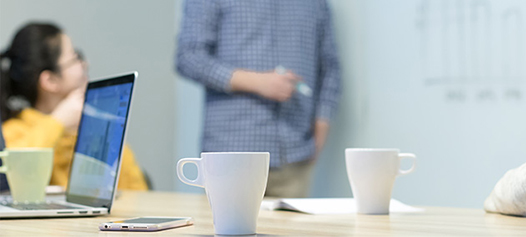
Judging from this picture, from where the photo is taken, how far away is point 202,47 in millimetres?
2418

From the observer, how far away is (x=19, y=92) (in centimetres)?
278

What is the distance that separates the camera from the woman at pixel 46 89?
229 cm

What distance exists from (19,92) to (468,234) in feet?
7.88

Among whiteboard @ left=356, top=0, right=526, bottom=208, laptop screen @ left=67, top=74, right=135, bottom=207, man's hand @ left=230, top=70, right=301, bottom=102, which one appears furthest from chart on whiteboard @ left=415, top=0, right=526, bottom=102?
laptop screen @ left=67, top=74, right=135, bottom=207

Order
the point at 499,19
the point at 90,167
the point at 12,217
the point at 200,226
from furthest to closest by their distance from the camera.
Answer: the point at 499,19, the point at 90,167, the point at 12,217, the point at 200,226

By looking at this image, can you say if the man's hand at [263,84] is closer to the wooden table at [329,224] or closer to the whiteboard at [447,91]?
the whiteboard at [447,91]

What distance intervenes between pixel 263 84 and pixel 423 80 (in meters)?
0.56

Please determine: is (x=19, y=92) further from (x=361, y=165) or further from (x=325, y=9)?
(x=361, y=165)

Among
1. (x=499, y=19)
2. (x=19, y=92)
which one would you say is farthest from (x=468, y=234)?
(x=19, y=92)

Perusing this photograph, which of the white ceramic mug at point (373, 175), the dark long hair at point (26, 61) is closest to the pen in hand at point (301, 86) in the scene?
the dark long hair at point (26, 61)

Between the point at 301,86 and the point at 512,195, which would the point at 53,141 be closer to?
the point at 301,86

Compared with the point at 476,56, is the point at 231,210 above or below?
below

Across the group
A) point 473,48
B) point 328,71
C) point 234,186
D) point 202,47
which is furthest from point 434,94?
point 234,186

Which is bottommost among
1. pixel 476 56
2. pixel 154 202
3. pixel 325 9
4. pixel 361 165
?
pixel 154 202
